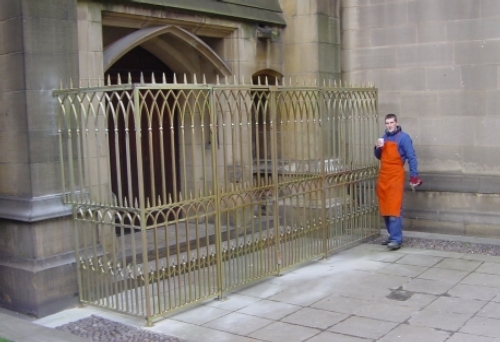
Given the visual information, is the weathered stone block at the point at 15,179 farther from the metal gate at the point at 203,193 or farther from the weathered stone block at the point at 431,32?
the weathered stone block at the point at 431,32

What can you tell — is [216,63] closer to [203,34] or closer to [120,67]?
[203,34]

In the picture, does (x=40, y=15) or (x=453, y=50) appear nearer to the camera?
(x=40, y=15)

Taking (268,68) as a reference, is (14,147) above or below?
below

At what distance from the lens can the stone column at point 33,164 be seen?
6.13 meters

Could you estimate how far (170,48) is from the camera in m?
8.73

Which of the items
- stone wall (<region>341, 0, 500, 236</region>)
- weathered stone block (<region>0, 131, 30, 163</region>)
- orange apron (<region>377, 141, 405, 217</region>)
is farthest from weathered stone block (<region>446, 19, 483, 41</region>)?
weathered stone block (<region>0, 131, 30, 163</region>)

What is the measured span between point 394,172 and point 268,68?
2.69 meters

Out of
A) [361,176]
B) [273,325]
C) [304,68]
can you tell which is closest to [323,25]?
[304,68]

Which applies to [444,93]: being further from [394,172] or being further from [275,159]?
[275,159]

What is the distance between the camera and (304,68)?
9922mm

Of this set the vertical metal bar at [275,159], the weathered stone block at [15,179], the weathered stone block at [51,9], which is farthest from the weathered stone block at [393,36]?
the weathered stone block at [15,179]

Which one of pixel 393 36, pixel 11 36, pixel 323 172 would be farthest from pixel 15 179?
pixel 393 36

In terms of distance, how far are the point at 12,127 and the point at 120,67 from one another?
280cm

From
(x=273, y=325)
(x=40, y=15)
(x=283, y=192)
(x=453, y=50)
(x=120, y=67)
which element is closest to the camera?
(x=273, y=325)
